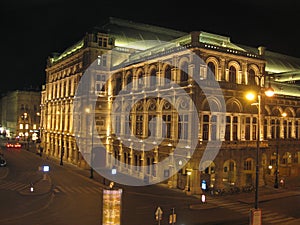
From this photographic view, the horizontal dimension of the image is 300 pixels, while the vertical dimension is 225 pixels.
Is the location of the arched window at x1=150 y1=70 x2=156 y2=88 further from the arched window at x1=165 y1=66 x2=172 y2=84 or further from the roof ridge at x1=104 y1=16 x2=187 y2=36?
the roof ridge at x1=104 y1=16 x2=187 y2=36

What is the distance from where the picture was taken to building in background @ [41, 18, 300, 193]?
43469 millimetres

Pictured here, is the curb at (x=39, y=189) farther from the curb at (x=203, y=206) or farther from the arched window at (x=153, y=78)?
the arched window at (x=153, y=78)

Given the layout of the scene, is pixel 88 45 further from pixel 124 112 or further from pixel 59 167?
pixel 59 167

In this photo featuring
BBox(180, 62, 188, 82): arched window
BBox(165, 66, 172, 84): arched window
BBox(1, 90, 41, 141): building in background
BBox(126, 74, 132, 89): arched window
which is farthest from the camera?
BBox(1, 90, 41, 141): building in background

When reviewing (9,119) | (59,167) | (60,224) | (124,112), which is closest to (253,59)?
(124,112)

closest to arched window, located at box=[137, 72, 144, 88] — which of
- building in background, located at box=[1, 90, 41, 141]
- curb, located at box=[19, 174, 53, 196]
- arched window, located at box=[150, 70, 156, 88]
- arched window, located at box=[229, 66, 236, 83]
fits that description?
arched window, located at box=[150, 70, 156, 88]

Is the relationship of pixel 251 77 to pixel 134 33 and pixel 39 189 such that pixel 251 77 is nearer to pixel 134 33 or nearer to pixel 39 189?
pixel 134 33

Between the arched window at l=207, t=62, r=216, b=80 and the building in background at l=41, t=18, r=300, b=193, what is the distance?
0.13m

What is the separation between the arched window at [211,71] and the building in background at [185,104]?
0.42 feet

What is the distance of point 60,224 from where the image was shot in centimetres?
2734

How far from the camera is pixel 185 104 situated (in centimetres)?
4394

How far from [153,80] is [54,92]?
40.1 meters

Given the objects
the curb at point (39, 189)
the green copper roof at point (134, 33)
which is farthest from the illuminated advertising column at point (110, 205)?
the green copper roof at point (134, 33)

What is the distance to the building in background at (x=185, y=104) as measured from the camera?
43.5 metres
